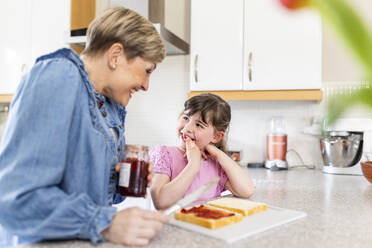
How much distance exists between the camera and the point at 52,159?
24.7 inches

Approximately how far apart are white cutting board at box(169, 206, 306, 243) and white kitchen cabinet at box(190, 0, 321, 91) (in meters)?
1.17

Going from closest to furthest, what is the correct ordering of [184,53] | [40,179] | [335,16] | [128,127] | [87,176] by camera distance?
[335,16] → [40,179] → [87,176] → [184,53] → [128,127]

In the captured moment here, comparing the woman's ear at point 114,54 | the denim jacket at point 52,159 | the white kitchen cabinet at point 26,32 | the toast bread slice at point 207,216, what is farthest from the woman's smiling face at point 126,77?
the white kitchen cabinet at point 26,32

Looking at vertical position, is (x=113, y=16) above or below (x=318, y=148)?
above

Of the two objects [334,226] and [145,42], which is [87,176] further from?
[334,226]

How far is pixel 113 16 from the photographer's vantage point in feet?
2.71

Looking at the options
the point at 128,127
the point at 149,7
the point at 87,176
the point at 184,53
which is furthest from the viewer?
the point at 128,127

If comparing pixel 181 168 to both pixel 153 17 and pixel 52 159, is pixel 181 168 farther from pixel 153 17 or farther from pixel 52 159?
pixel 153 17

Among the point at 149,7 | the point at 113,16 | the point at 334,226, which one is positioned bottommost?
the point at 334,226

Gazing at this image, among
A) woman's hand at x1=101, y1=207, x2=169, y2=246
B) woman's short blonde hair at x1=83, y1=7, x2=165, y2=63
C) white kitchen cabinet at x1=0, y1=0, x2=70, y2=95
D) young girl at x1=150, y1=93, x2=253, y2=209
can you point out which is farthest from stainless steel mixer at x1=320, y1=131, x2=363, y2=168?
white kitchen cabinet at x1=0, y1=0, x2=70, y2=95

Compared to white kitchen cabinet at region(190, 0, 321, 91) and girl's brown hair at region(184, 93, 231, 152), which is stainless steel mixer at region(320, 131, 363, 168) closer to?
white kitchen cabinet at region(190, 0, 321, 91)

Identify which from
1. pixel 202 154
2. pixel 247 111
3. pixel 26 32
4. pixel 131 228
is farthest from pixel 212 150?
pixel 26 32

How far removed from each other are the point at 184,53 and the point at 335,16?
6.37 feet

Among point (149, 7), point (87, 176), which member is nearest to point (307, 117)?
point (149, 7)
